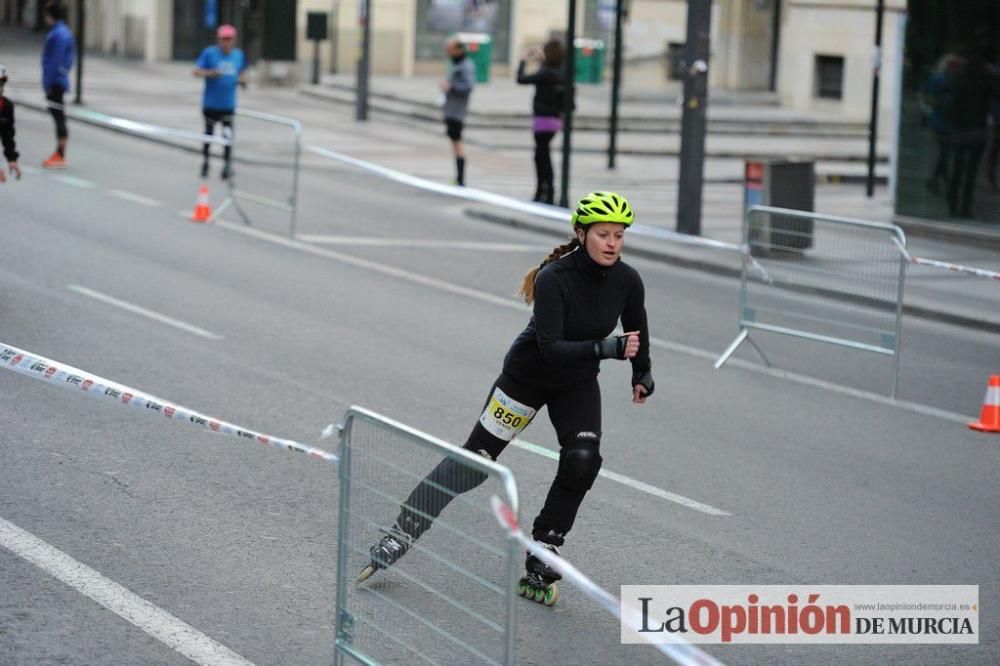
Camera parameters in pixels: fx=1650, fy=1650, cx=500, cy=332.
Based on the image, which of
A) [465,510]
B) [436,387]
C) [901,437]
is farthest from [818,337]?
[465,510]

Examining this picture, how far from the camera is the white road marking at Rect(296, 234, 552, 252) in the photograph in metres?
18.2

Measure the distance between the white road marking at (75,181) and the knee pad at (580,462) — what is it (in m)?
14.8

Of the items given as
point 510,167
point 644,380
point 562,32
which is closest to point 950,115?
point 510,167

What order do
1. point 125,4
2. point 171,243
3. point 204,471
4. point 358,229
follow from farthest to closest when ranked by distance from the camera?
point 125,4, point 358,229, point 171,243, point 204,471

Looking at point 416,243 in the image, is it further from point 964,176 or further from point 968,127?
point 968,127

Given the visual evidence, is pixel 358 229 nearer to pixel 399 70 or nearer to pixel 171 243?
pixel 171 243

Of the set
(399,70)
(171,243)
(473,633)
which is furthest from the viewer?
(399,70)

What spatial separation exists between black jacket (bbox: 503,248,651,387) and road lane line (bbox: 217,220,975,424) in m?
5.00

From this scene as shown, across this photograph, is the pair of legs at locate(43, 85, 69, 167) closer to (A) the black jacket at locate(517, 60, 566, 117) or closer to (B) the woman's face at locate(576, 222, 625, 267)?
(A) the black jacket at locate(517, 60, 566, 117)

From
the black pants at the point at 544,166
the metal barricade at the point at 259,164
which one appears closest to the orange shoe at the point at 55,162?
the metal barricade at the point at 259,164

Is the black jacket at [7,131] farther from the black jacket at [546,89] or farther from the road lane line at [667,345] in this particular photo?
the black jacket at [546,89]

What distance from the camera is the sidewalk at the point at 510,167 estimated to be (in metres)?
17.4

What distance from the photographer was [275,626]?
6.87m

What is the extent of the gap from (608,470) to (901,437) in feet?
7.85
